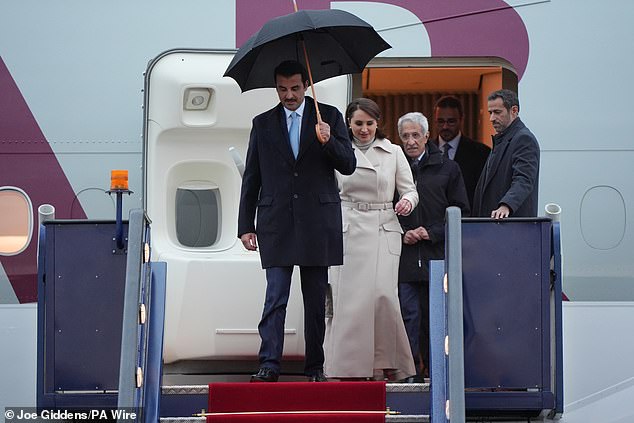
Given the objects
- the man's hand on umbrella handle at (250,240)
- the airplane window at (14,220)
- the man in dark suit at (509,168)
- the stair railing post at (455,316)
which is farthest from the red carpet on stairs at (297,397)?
the airplane window at (14,220)

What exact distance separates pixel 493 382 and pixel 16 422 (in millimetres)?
2220

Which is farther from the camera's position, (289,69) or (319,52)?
(319,52)

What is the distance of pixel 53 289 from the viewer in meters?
5.18

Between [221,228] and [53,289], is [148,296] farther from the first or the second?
[221,228]

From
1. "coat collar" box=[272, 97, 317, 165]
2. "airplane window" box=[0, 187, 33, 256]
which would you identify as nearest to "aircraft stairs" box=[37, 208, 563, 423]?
"coat collar" box=[272, 97, 317, 165]

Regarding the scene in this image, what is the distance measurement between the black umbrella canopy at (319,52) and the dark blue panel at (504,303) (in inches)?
42.1

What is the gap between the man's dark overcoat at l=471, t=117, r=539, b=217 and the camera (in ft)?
18.9

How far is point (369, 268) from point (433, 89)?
3149 millimetres

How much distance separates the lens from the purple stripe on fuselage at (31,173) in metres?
6.71

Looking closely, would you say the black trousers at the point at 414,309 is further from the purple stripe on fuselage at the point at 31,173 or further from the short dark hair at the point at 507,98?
the purple stripe on fuselage at the point at 31,173

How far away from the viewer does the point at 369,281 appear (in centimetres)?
585

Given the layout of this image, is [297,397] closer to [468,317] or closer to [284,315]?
[284,315]

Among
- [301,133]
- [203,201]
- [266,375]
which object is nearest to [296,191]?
[301,133]

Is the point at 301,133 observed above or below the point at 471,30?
below
